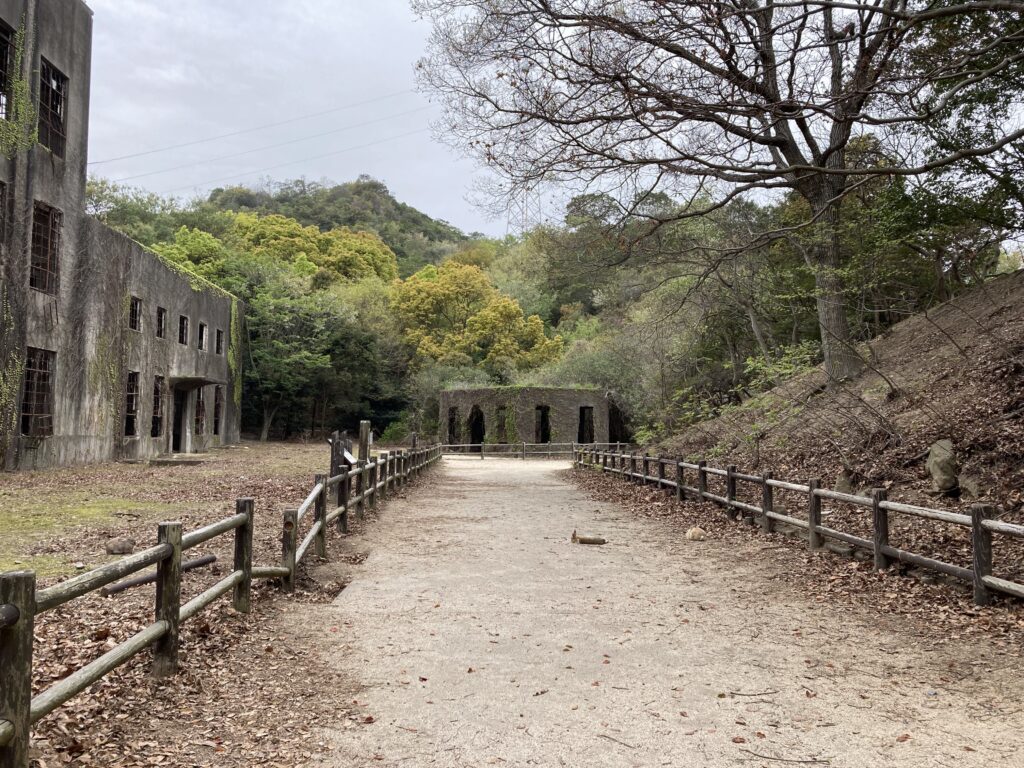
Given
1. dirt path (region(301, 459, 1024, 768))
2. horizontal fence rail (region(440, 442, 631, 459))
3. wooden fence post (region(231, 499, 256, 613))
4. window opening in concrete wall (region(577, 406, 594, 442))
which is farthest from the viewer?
window opening in concrete wall (region(577, 406, 594, 442))

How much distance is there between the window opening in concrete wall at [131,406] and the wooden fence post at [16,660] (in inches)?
848

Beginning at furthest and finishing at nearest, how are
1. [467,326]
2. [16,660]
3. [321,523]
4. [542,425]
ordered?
[467,326]
[542,425]
[321,523]
[16,660]

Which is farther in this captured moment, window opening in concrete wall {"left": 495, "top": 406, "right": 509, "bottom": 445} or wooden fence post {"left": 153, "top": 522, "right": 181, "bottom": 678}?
window opening in concrete wall {"left": 495, "top": 406, "right": 509, "bottom": 445}

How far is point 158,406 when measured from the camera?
2491 cm

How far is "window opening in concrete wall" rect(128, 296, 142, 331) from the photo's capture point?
22.6m

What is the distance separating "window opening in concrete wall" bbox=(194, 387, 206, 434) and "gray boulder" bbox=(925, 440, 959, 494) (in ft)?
84.5

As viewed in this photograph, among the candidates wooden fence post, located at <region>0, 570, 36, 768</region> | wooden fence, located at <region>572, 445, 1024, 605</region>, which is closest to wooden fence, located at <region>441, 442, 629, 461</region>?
wooden fence, located at <region>572, 445, 1024, 605</region>

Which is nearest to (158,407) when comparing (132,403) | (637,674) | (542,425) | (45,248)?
(132,403)

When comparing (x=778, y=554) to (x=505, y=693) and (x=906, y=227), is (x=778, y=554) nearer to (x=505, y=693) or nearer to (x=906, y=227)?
(x=505, y=693)

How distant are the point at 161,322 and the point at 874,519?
23.4m

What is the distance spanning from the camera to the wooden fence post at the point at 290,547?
21.9 ft

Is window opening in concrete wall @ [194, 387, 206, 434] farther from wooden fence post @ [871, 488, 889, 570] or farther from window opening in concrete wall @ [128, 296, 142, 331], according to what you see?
wooden fence post @ [871, 488, 889, 570]

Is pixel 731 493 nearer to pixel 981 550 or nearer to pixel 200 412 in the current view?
pixel 981 550

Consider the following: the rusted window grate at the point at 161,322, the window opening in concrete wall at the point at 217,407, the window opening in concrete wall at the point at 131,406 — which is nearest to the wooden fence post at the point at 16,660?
the window opening in concrete wall at the point at 131,406
